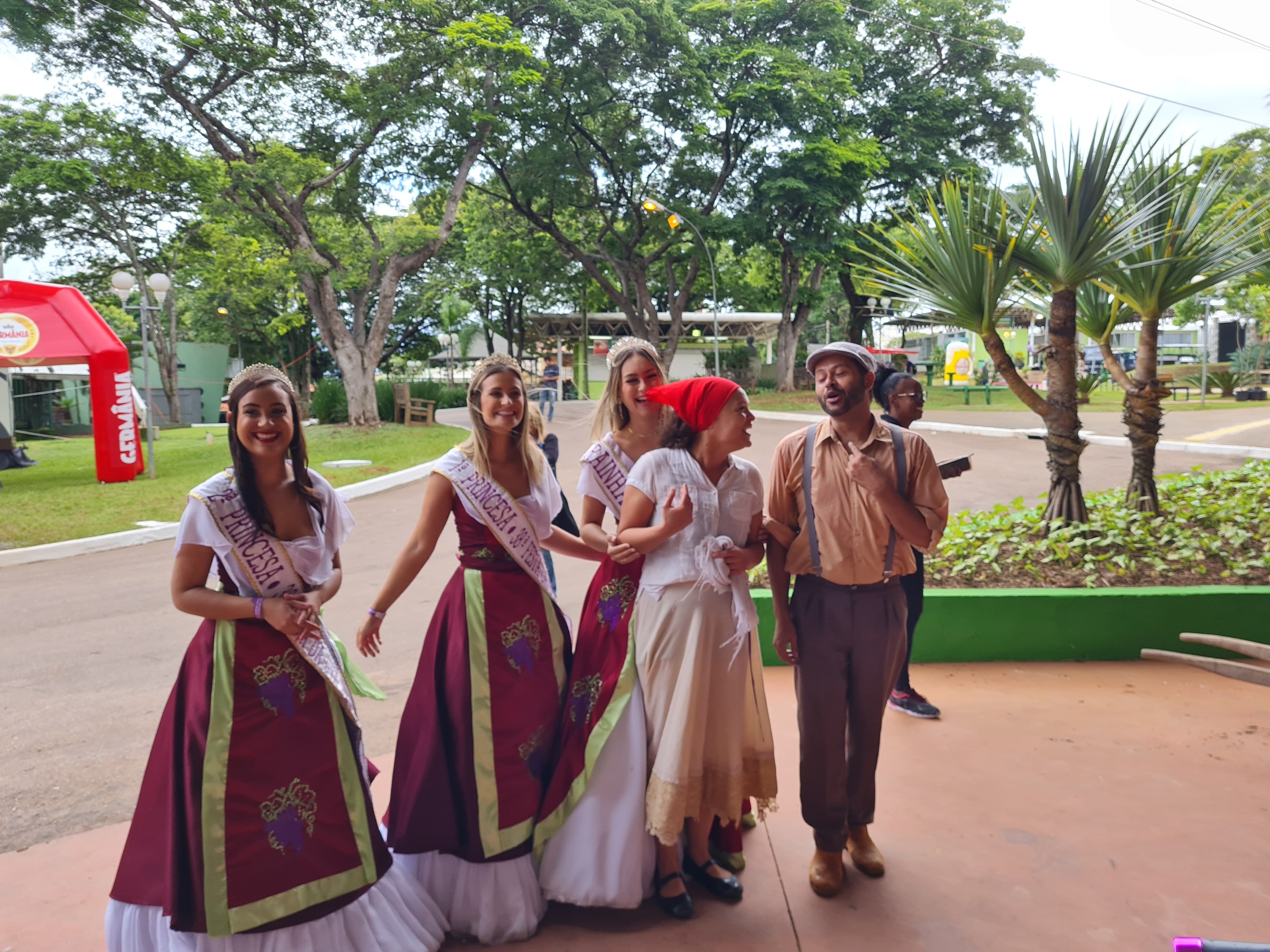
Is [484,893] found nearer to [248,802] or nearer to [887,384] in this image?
[248,802]

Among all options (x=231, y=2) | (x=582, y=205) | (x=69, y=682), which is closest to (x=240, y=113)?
(x=231, y=2)

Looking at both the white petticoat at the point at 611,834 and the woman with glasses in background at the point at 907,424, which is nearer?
the white petticoat at the point at 611,834

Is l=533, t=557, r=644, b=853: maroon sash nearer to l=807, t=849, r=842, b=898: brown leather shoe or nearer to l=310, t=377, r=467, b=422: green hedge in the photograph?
l=807, t=849, r=842, b=898: brown leather shoe

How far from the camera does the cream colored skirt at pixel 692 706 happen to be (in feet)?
8.09

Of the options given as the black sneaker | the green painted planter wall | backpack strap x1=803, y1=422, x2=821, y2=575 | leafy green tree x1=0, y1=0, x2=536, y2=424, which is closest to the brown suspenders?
backpack strap x1=803, y1=422, x2=821, y2=575

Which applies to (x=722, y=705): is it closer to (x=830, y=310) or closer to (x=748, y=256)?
(x=748, y=256)

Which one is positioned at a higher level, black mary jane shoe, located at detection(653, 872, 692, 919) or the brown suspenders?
the brown suspenders

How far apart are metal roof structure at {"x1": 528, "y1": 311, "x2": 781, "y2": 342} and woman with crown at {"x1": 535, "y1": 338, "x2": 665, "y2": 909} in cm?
3528

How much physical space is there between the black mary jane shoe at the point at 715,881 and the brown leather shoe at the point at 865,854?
40 cm

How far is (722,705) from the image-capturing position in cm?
254

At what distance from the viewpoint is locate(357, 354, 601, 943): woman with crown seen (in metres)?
2.50

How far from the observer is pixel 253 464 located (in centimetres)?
237

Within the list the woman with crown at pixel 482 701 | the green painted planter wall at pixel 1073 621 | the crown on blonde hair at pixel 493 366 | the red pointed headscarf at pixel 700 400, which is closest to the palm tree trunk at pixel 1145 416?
the green painted planter wall at pixel 1073 621

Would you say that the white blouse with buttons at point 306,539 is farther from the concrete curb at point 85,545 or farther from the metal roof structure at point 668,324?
the metal roof structure at point 668,324
